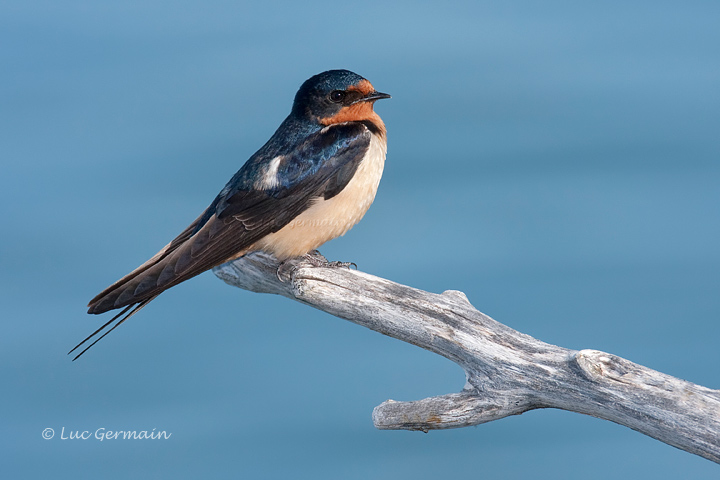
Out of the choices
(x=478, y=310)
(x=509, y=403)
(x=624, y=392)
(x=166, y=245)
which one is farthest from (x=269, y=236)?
(x=624, y=392)

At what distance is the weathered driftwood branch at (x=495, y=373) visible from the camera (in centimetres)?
375

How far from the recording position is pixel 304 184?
4.62 meters

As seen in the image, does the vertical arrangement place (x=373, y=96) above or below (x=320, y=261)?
above

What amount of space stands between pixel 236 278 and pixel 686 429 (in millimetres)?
2528

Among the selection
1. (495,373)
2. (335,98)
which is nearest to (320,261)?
(335,98)

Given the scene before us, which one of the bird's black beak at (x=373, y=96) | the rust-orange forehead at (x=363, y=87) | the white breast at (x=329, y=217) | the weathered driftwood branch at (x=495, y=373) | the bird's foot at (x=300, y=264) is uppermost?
the rust-orange forehead at (x=363, y=87)

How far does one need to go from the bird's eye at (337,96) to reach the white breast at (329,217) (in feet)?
0.82

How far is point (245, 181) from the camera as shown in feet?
15.4

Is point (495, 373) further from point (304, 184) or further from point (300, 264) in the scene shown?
point (304, 184)

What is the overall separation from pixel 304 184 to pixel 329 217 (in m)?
0.21

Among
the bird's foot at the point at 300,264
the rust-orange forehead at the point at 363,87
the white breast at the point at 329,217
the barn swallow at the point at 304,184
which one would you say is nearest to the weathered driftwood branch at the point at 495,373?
the bird's foot at the point at 300,264

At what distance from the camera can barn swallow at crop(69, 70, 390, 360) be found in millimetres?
4559

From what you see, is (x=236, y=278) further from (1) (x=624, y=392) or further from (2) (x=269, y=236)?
(1) (x=624, y=392)

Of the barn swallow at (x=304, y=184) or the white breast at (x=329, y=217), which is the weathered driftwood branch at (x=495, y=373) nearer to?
the white breast at (x=329, y=217)
